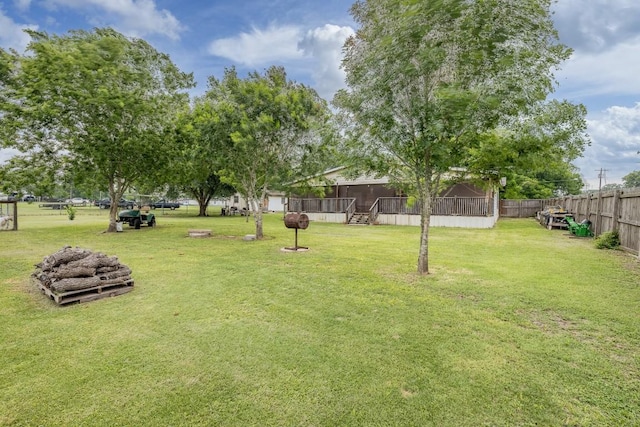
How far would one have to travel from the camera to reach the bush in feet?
31.4

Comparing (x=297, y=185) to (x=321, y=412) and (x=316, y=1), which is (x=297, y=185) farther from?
(x=321, y=412)

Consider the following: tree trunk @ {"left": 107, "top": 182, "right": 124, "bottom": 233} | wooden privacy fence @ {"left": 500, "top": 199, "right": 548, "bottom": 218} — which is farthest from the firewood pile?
wooden privacy fence @ {"left": 500, "top": 199, "right": 548, "bottom": 218}

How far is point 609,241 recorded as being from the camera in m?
9.62

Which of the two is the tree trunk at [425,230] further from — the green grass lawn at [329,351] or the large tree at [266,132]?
the large tree at [266,132]

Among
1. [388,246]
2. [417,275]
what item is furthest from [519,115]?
[388,246]

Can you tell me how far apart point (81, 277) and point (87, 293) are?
10.8 inches

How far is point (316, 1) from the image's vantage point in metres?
10.2

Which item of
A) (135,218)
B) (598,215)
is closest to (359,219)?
(598,215)

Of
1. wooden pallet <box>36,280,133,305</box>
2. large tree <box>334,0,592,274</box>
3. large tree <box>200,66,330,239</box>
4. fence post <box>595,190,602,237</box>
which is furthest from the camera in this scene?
fence post <box>595,190,602,237</box>

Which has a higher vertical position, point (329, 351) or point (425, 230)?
point (425, 230)

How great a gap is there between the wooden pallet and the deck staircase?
51.9ft

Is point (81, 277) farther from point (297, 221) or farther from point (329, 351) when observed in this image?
point (297, 221)

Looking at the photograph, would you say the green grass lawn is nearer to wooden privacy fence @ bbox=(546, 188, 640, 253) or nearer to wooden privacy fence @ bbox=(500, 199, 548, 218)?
wooden privacy fence @ bbox=(546, 188, 640, 253)

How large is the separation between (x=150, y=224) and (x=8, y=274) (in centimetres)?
1127
